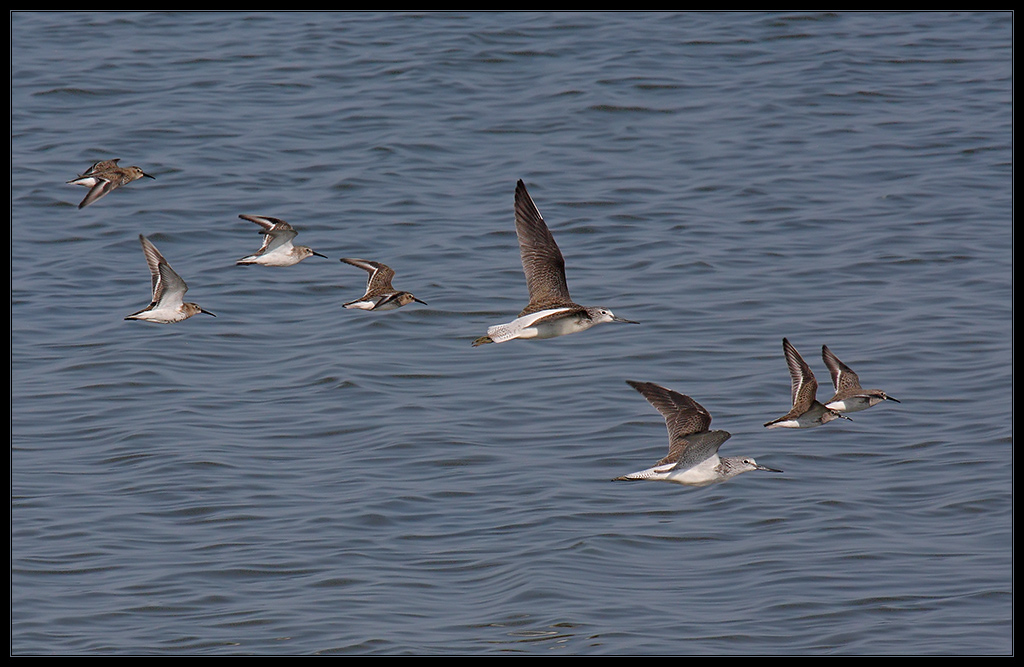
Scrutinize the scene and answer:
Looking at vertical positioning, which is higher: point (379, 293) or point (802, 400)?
point (379, 293)

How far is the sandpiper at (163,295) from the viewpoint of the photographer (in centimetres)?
1162

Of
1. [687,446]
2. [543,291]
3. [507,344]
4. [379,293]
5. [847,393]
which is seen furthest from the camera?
[507,344]

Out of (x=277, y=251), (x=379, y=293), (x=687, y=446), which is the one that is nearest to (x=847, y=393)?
(x=687, y=446)

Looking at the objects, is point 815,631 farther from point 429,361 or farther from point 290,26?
point 290,26

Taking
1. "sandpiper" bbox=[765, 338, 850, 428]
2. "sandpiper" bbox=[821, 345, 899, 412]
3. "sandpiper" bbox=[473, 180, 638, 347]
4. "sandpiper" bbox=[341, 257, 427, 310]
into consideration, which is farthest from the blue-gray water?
"sandpiper" bbox=[473, 180, 638, 347]

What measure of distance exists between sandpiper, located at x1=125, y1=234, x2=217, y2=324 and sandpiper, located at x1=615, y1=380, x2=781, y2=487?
438cm

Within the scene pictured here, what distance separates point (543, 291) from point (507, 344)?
13.8 ft

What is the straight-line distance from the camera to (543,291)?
10.7 metres

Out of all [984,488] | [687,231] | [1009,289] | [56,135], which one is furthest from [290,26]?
[984,488]

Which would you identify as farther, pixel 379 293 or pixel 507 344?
pixel 507 344

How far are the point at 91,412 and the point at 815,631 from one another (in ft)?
24.4

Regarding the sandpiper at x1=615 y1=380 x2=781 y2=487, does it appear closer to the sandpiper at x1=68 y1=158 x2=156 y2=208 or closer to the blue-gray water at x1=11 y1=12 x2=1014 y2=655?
the blue-gray water at x1=11 y1=12 x2=1014 y2=655

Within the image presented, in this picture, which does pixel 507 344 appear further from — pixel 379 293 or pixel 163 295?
pixel 163 295

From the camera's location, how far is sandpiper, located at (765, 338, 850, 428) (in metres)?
10.9
